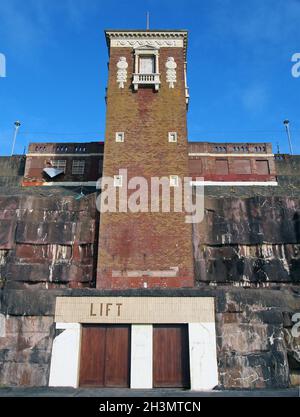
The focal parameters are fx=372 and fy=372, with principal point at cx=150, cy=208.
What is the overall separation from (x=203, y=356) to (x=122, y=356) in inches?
170

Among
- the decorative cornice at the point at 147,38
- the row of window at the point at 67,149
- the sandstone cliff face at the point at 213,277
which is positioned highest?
the row of window at the point at 67,149

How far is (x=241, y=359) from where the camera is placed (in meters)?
19.5

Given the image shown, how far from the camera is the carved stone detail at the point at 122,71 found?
96.9 ft

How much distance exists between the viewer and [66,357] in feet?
64.6

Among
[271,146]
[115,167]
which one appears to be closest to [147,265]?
[115,167]

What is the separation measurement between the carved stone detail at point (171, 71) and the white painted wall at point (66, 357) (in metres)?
19.6

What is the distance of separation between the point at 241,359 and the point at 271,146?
3375cm

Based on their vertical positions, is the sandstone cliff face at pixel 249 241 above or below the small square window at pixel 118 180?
below

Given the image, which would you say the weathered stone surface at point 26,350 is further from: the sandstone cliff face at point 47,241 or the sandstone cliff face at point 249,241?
the sandstone cliff face at point 249,241

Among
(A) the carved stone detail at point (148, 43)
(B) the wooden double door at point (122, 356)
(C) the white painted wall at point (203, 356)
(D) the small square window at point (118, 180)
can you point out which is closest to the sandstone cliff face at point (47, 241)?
(D) the small square window at point (118, 180)

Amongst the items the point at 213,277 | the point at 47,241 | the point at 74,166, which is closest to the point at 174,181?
the point at 213,277

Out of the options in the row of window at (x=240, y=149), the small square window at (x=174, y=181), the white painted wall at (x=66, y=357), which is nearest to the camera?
the white painted wall at (x=66, y=357)

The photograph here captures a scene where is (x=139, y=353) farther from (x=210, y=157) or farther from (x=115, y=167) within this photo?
(x=210, y=157)

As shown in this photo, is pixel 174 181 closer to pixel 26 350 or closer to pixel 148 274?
pixel 148 274
